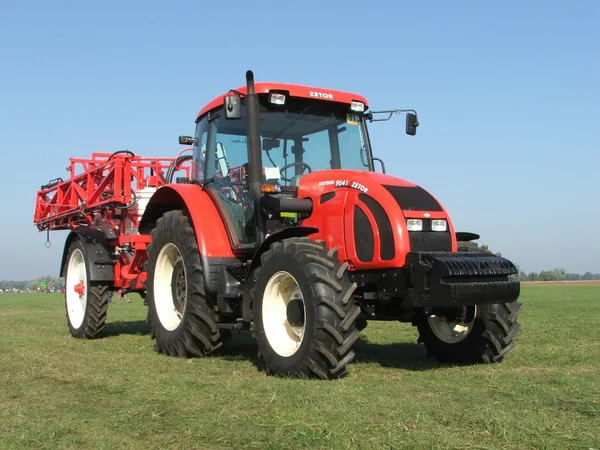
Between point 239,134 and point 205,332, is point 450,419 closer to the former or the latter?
point 205,332

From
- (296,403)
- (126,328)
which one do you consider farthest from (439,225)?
(126,328)

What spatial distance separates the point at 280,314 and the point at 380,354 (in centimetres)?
190

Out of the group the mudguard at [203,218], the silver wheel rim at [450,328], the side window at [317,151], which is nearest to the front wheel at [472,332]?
the silver wheel rim at [450,328]

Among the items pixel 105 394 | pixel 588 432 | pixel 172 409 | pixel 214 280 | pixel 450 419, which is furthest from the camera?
pixel 214 280

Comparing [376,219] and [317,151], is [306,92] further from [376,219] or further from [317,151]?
[376,219]

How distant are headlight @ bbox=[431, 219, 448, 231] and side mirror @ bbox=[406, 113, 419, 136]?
5.47 feet

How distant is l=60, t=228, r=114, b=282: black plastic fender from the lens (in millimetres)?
10445

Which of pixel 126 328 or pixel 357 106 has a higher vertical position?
pixel 357 106

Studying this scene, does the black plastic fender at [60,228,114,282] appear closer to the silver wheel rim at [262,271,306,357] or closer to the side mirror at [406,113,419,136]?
the silver wheel rim at [262,271,306,357]

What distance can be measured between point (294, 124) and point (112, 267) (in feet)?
14.7

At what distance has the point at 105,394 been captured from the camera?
18.1ft

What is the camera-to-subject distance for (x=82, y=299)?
11.0 m

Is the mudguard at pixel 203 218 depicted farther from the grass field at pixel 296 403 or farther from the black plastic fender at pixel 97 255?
the black plastic fender at pixel 97 255

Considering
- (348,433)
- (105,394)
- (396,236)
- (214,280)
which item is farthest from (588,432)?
(214,280)
